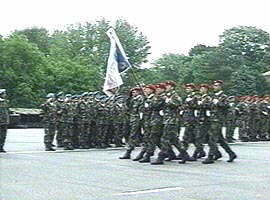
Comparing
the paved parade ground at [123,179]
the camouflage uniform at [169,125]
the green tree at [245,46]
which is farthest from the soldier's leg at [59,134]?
the green tree at [245,46]

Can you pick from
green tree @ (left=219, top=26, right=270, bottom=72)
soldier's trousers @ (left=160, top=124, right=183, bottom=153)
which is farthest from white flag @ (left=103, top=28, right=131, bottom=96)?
green tree @ (left=219, top=26, right=270, bottom=72)

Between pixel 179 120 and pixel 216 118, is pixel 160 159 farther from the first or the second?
pixel 216 118

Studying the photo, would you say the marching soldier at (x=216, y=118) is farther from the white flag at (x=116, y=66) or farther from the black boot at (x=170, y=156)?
the white flag at (x=116, y=66)

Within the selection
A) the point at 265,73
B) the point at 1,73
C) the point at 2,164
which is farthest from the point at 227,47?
the point at 2,164

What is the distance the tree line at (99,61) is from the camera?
60.4m

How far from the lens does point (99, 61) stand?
75.4 metres

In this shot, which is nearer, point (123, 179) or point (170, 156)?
point (123, 179)

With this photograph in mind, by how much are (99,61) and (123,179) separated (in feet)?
212

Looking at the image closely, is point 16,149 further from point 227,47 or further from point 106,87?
point 227,47

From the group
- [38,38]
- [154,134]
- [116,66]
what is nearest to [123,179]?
[154,134]

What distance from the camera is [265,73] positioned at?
7444 cm

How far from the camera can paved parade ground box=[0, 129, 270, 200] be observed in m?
9.45

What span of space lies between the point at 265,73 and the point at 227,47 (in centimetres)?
Answer: 673

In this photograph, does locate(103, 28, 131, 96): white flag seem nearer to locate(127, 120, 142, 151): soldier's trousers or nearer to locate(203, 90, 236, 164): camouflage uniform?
locate(127, 120, 142, 151): soldier's trousers
